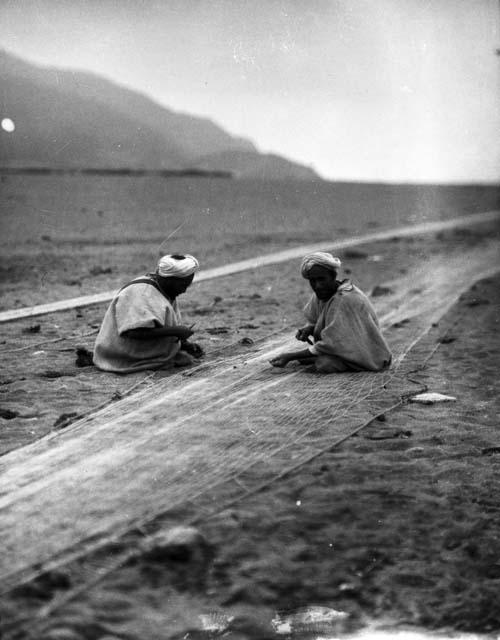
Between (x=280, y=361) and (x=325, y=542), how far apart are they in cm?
276

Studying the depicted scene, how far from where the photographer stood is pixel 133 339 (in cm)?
619

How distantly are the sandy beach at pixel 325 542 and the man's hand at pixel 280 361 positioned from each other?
2.39 feet

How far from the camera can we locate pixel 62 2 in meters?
12.0

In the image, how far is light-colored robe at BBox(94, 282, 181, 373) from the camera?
19.8 ft

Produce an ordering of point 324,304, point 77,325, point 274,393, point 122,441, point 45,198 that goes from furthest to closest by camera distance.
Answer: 1. point 45,198
2. point 77,325
3. point 324,304
4. point 274,393
5. point 122,441

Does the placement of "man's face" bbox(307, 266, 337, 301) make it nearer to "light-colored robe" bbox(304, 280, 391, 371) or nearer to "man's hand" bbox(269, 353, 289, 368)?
"light-colored robe" bbox(304, 280, 391, 371)

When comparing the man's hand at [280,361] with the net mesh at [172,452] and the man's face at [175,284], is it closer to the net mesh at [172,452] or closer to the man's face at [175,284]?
the net mesh at [172,452]

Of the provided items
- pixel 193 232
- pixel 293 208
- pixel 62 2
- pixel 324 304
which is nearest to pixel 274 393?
pixel 324 304

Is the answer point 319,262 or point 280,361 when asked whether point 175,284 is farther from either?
point 319,262

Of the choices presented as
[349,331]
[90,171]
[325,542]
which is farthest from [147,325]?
[90,171]

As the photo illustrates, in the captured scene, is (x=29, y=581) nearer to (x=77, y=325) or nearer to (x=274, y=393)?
(x=274, y=393)

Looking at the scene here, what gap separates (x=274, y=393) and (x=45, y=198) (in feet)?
83.6

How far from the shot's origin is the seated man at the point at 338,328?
5.95m

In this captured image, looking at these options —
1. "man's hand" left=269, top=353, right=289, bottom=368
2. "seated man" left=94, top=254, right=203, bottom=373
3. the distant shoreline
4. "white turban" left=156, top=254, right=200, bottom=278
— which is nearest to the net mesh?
"man's hand" left=269, top=353, right=289, bottom=368
